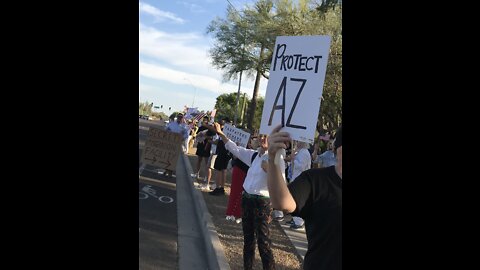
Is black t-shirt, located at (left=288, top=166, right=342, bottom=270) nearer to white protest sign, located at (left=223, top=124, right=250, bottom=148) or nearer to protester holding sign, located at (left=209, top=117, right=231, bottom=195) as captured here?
white protest sign, located at (left=223, top=124, right=250, bottom=148)

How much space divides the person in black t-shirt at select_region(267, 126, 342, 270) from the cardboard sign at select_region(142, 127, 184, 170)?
7460 mm

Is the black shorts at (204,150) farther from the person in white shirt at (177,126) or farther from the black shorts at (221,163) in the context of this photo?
the black shorts at (221,163)

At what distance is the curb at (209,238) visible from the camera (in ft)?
20.9

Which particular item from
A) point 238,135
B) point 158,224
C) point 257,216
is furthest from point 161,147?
point 257,216

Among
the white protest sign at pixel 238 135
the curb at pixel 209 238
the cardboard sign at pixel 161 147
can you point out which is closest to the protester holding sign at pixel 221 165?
the curb at pixel 209 238

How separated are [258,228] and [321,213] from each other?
278 centimetres

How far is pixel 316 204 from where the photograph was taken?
272 centimetres

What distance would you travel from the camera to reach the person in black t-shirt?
266cm

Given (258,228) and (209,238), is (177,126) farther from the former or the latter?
(258,228)

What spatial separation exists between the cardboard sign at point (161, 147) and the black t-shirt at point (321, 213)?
24.5ft

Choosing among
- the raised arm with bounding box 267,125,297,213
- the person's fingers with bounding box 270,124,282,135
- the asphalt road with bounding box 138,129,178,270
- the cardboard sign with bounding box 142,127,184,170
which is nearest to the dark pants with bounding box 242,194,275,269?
the asphalt road with bounding box 138,129,178,270
